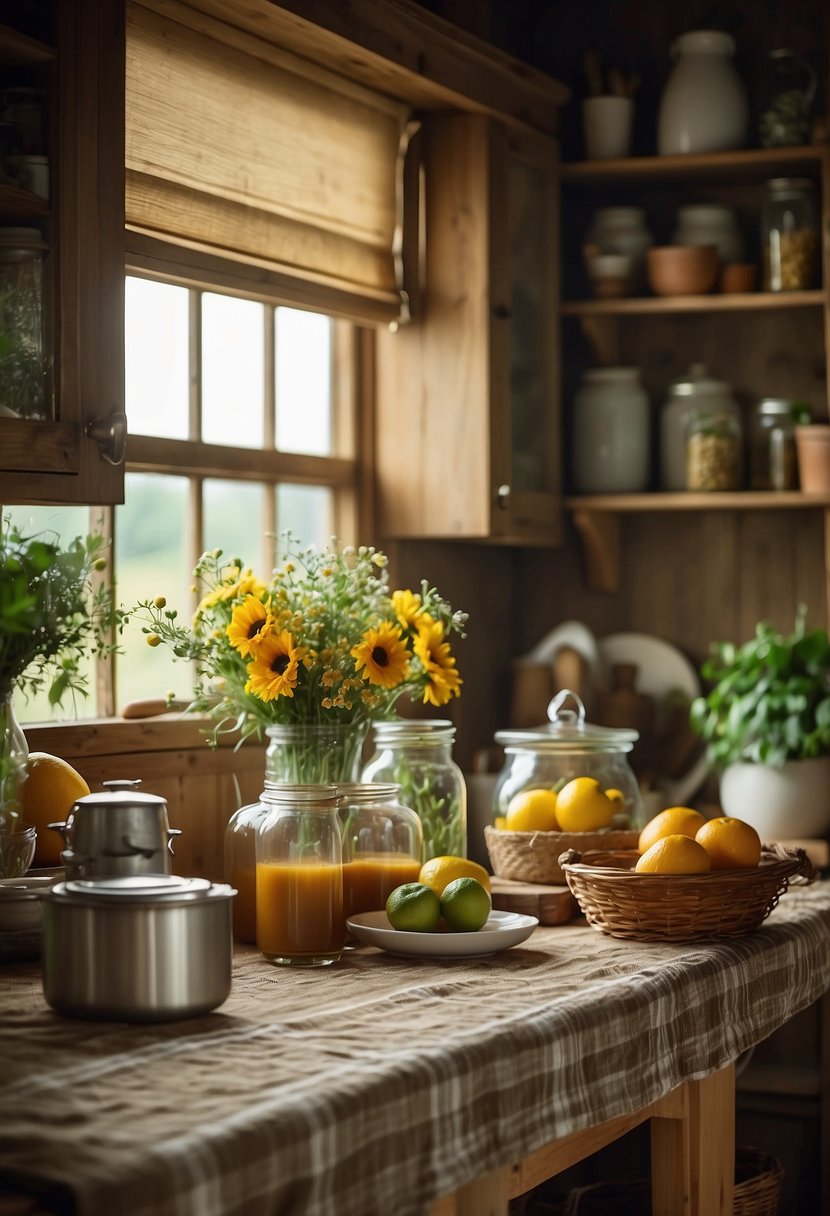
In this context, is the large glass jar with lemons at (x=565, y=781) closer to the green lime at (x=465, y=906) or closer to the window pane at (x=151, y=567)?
the green lime at (x=465, y=906)

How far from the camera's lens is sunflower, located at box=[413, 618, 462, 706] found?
90.4 inches

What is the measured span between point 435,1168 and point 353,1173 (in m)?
0.12

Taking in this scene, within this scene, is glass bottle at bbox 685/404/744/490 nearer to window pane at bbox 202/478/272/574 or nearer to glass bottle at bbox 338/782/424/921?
window pane at bbox 202/478/272/574

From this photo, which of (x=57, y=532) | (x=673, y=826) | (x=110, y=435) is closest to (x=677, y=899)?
(x=673, y=826)

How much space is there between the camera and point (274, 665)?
2113 mm

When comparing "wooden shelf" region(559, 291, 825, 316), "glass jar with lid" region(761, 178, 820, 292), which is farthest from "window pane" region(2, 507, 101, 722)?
"glass jar with lid" region(761, 178, 820, 292)

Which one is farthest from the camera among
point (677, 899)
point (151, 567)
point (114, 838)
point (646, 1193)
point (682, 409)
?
point (682, 409)

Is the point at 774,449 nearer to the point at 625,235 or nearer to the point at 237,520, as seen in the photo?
the point at 625,235

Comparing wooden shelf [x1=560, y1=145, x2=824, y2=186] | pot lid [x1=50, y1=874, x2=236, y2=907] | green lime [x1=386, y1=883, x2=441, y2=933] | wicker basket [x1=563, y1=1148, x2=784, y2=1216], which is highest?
wooden shelf [x1=560, y1=145, x2=824, y2=186]

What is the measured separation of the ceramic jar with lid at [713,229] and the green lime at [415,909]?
1808 millimetres

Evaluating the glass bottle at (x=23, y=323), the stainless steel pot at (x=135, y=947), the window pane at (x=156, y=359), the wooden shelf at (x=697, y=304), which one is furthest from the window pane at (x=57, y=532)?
the wooden shelf at (x=697, y=304)

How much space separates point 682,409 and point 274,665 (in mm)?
1485

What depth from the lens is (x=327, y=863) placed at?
193 cm

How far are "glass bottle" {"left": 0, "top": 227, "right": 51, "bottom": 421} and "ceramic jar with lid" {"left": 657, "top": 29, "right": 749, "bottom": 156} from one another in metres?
1.70
